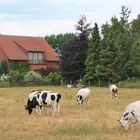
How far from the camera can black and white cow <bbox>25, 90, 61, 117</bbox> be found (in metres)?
25.0

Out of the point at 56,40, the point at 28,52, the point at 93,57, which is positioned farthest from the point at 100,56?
the point at 56,40

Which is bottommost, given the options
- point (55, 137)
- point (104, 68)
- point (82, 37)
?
point (55, 137)

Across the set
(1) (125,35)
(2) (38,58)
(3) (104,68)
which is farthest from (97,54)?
(2) (38,58)

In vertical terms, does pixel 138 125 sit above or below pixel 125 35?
below

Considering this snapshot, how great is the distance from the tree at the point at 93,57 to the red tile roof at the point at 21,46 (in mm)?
20527

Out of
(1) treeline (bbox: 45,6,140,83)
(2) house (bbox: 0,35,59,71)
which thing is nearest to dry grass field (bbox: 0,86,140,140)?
(1) treeline (bbox: 45,6,140,83)

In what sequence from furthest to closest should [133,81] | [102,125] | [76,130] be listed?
[133,81] < [102,125] < [76,130]

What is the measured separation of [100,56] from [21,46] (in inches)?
1023

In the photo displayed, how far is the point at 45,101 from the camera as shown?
992 inches

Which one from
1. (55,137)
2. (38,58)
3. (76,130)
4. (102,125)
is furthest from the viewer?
(38,58)

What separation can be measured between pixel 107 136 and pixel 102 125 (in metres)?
3.17

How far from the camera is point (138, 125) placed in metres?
20.7

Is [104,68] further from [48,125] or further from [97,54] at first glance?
[48,125]

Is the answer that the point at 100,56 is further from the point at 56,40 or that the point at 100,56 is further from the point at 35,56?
the point at 56,40
